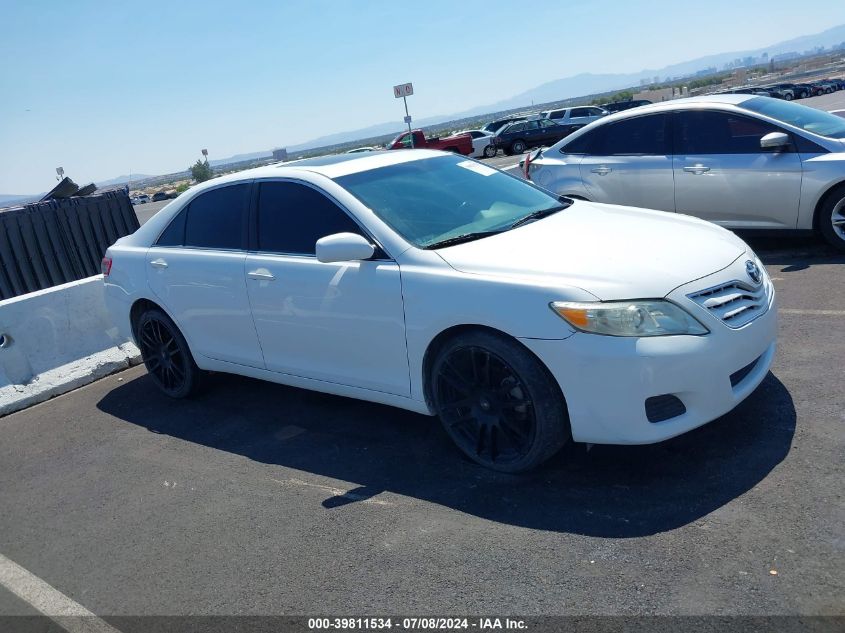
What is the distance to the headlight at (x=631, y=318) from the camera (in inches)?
138

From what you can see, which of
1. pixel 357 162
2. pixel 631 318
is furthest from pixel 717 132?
pixel 631 318

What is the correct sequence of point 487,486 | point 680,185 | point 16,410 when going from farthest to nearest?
point 680,185 → point 16,410 → point 487,486

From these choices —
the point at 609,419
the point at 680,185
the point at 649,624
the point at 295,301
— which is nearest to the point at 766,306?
the point at 609,419

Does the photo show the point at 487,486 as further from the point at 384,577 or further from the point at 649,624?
the point at 649,624

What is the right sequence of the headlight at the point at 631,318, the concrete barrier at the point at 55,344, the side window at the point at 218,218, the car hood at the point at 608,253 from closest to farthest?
the headlight at the point at 631,318, the car hood at the point at 608,253, the side window at the point at 218,218, the concrete barrier at the point at 55,344

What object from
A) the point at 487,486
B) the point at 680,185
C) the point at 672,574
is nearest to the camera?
the point at 672,574

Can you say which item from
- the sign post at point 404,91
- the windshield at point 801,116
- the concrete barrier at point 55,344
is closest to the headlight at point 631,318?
the windshield at point 801,116

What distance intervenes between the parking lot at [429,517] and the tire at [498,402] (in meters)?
0.16

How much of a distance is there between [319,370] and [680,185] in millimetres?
4762

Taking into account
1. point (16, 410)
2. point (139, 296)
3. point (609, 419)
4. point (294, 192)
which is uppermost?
point (294, 192)

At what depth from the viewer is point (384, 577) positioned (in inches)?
130

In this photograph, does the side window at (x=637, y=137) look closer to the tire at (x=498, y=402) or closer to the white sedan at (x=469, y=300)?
the white sedan at (x=469, y=300)

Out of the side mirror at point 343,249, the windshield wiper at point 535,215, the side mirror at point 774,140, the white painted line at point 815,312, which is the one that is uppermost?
the side mirror at point 343,249

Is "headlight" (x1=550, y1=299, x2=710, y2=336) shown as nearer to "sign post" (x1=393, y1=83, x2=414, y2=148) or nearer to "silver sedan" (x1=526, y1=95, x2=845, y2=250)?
"silver sedan" (x1=526, y1=95, x2=845, y2=250)
